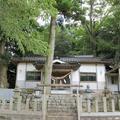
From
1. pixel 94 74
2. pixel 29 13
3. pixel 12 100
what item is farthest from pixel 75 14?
pixel 29 13

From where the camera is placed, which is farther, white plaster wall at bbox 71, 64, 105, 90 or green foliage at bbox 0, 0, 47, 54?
white plaster wall at bbox 71, 64, 105, 90

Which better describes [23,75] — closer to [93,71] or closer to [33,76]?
[33,76]

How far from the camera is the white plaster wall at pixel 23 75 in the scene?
1981 centimetres

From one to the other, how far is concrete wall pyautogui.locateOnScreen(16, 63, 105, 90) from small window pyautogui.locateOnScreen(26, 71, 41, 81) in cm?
25

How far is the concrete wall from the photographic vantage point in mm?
19875

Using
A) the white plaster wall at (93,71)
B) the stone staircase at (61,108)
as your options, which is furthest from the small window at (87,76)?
the stone staircase at (61,108)

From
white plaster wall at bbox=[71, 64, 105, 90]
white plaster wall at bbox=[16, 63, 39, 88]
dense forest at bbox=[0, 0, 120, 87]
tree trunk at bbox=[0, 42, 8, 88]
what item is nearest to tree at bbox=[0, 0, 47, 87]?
dense forest at bbox=[0, 0, 120, 87]

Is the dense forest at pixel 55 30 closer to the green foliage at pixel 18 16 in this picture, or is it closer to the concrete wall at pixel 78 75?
the green foliage at pixel 18 16

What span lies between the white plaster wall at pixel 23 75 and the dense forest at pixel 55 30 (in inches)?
40.1

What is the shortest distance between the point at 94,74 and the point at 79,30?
10417mm

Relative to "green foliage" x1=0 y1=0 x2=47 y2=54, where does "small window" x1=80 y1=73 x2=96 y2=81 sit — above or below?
below

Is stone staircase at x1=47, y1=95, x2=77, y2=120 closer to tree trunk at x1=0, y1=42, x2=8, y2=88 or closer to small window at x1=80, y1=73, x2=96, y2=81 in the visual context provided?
small window at x1=80, y1=73, x2=96, y2=81

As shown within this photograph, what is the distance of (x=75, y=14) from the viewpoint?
699 inches

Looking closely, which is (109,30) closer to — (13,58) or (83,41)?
(83,41)
